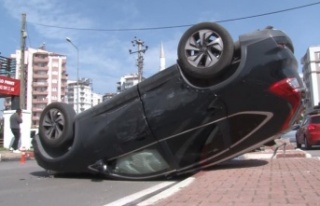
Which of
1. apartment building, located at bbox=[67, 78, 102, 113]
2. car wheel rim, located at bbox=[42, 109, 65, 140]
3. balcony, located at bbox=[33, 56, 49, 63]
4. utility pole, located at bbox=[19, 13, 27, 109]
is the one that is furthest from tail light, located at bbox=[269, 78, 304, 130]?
balcony, located at bbox=[33, 56, 49, 63]

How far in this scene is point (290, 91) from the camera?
7660mm

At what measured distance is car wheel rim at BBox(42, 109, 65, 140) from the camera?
9148 millimetres

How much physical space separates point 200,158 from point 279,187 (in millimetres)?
→ 2022

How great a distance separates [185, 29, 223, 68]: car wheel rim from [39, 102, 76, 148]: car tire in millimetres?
2837

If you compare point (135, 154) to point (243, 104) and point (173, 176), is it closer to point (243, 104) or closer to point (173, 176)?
point (173, 176)

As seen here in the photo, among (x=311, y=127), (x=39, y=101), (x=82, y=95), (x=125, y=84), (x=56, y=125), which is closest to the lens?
(x=56, y=125)

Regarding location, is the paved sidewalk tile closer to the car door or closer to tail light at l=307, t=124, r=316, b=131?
the car door

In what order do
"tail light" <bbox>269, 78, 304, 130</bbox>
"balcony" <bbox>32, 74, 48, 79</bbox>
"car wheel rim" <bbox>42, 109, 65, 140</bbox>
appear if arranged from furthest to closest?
"balcony" <bbox>32, 74, 48, 79</bbox>
"car wheel rim" <bbox>42, 109, 65, 140</bbox>
"tail light" <bbox>269, 78, 304, 130</bbox>

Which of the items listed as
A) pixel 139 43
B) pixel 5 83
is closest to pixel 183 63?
pixel 5 83

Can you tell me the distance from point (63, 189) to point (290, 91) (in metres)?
4.30

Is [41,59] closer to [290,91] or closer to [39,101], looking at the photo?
[39,101]

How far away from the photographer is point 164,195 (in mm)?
6059

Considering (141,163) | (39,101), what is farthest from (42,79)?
(141,163)

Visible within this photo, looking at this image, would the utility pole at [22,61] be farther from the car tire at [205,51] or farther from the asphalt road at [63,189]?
the car tire at [205,51]
